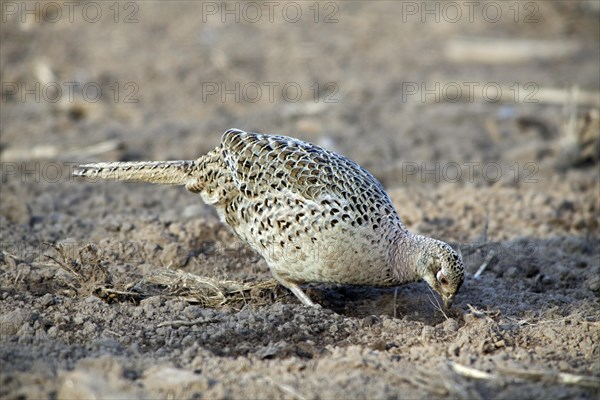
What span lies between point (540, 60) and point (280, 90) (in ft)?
15.9

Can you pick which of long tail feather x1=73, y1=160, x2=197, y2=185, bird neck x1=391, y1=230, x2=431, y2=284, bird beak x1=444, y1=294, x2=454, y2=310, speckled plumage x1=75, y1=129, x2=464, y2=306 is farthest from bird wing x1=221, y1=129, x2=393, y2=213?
bird beak x1=444, y1=294, x2=454, y2=310

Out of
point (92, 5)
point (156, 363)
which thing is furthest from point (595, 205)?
point (92, 5)

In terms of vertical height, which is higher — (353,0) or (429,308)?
(353,0)

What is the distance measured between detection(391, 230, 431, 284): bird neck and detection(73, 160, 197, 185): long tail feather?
6.30 feet

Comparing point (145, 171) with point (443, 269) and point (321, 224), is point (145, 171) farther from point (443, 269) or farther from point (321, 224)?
point (443, 269)

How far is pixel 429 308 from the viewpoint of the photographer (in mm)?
6574

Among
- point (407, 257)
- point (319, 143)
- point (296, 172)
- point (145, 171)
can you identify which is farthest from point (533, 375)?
point (319, 143)

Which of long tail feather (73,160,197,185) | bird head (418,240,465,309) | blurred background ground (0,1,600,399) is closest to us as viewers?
blurred background ground (0,1,600,399)

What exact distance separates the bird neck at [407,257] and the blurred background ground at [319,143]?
32 centimetres

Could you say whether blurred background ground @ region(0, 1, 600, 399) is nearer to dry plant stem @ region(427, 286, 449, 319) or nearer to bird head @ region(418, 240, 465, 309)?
dry plant stem @ region(427, 286, 449, 319)

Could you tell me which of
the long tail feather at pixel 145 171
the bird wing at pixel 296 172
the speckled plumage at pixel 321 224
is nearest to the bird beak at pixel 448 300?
the speckled plumage at pixel 321 224

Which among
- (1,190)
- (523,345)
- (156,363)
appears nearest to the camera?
(156,363)

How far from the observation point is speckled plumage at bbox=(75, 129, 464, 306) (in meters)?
6.11

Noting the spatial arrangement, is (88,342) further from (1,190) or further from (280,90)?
(280,90)
